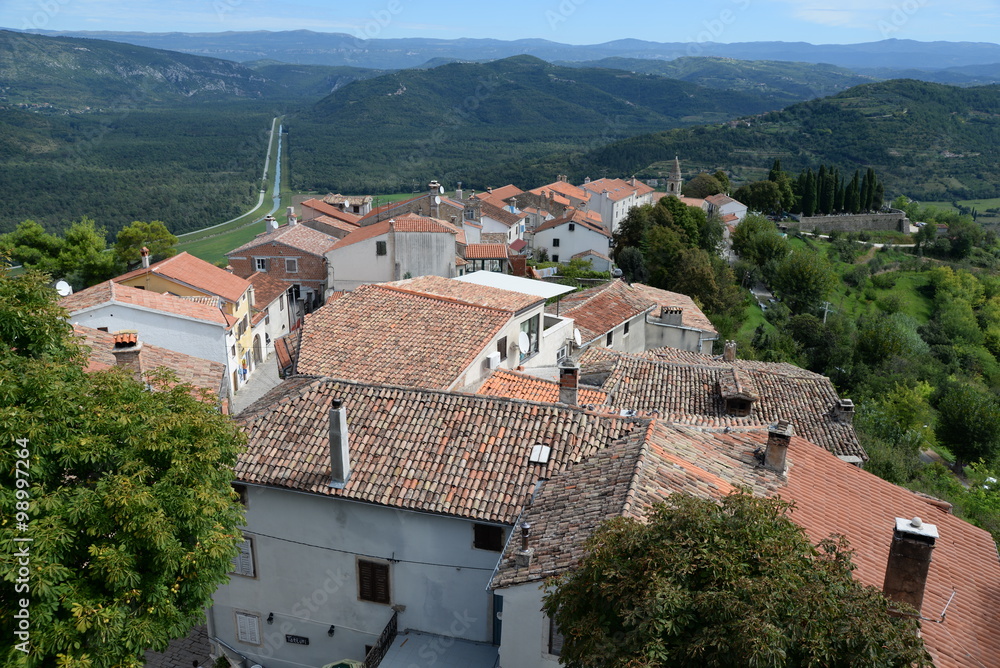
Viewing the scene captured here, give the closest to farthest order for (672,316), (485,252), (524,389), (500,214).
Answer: (524,389) < (672,316) < (485,252) < (500,214)

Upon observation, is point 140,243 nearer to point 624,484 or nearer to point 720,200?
point 624,484

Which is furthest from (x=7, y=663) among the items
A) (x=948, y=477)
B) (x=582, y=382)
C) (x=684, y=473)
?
(x=948, y=477)

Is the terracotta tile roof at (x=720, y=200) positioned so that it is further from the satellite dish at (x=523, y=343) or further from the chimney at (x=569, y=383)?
the chimney at (x=569, y=383)

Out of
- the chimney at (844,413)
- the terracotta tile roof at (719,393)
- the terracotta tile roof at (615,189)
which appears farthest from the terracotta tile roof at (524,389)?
the terracotta tile roof at (615,189)

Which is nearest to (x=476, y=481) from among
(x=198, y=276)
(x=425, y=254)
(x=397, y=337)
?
(x=397, y=337)

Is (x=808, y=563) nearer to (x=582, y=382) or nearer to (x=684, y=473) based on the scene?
(x=684, y=473)
